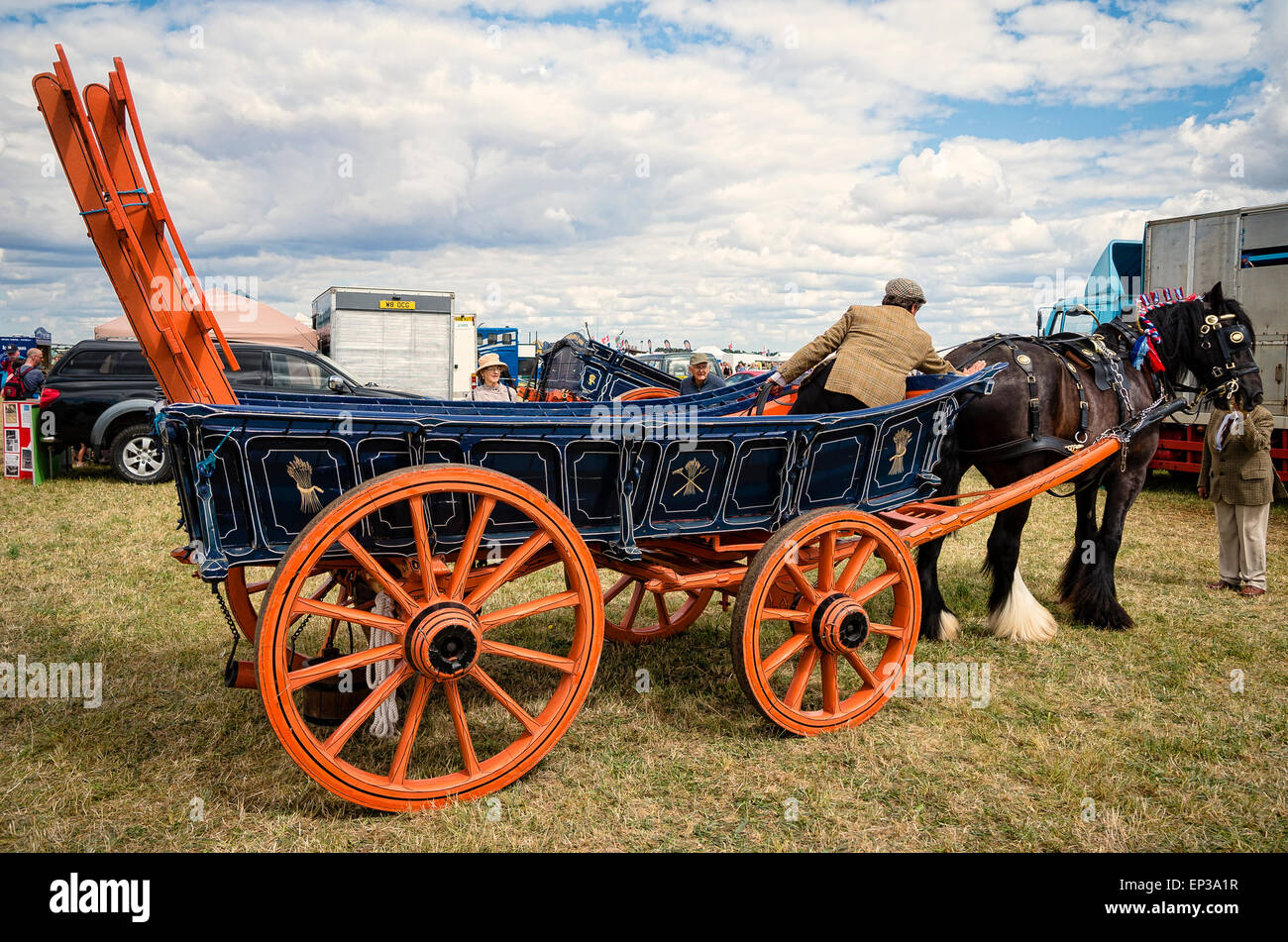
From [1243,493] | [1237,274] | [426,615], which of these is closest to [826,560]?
[426,615]

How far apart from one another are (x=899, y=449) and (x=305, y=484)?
2.61m

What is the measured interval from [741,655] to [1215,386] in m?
4.43

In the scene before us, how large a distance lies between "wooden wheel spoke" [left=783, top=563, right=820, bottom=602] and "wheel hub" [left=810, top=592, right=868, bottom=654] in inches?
1.7

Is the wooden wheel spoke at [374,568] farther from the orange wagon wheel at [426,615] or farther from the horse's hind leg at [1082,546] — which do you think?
the horse's hind leg at [1082,546]

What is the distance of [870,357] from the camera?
414cm

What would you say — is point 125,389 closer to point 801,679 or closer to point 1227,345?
point 801,679

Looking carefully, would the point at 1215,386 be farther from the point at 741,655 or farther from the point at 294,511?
the point at 294,511

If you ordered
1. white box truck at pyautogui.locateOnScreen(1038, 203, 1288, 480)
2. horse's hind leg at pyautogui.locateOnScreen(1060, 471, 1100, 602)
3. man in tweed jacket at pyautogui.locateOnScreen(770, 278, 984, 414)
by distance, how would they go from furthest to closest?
white box truck at pyautogui.locateOnScreen(1038, 203, 1288, 480) < horse's hind leg at pyautogui.locateOnScreen(1060, 471, 1100, 602) < man in tweed jacket at pyautogui.locateOnScreen(770, 278, 984, 414)

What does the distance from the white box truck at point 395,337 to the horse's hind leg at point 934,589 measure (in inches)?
494

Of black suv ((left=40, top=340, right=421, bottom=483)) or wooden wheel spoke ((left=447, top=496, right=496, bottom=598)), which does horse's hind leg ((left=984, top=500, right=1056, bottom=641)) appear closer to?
wooden wheel spoke ((left=447, top=496, right=496, bottom=598))

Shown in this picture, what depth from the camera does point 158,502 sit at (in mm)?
9297

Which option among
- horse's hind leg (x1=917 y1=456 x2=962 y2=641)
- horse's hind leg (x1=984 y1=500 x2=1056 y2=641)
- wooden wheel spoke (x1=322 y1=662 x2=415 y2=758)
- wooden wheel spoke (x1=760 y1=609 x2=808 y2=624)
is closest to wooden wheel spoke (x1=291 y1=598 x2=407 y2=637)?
wooden wheel spoke (x1=322 y1=662 x2=415 y2=758)

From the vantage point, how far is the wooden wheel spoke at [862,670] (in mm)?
3617

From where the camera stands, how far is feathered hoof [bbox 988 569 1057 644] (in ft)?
16.7
